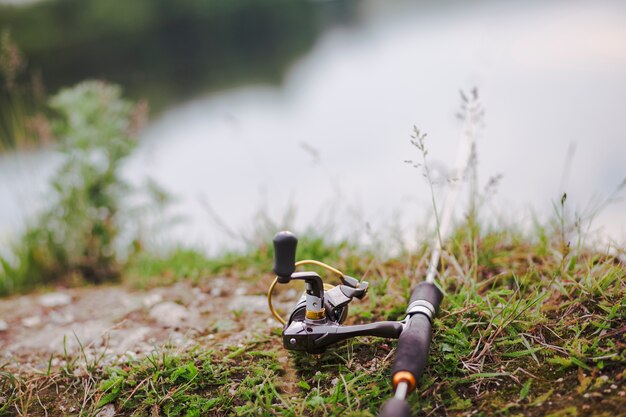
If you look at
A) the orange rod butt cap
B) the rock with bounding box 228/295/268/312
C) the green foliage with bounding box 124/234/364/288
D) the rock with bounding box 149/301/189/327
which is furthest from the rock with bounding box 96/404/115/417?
the green foliage with bounding box 124/234/364/288

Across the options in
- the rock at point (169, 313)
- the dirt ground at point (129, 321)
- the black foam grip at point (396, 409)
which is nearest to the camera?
the black foam grip at point (396, 409)

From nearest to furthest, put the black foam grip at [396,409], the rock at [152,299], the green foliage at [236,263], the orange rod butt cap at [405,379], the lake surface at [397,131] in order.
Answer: the black foam grip at [396,409] < the orange rod butt cap at [405,379] < the rock at [152,299] < the green foliage at [236,263] < the lake surface at [397,131]

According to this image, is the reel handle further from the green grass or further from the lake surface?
the lake surface

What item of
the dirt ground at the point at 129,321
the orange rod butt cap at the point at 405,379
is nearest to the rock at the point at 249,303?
the dirt ground at the point at 129,321

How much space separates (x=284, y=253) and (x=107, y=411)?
955mm

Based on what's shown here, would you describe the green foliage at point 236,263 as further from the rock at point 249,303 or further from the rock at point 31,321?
the rock at point 31,321

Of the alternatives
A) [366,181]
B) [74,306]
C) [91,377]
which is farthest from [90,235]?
[366,181]

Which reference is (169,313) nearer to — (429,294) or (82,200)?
(429,294)

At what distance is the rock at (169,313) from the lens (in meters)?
2.97

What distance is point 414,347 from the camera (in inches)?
80.3

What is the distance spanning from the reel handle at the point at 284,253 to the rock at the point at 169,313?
1.03 metres

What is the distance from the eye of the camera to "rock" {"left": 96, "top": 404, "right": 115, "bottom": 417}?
2260 millimetres

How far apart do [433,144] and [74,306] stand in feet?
18.0

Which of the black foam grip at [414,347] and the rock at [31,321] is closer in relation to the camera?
the black foam grip at [414,347]
